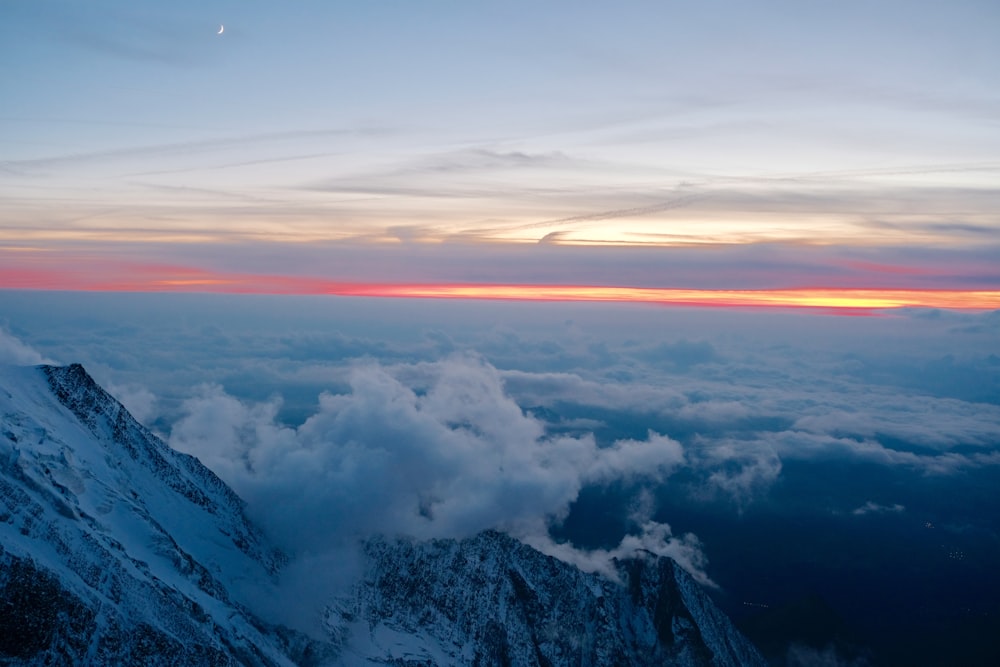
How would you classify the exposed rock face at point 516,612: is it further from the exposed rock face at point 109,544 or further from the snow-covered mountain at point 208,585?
the exposed rock face at point 109,544

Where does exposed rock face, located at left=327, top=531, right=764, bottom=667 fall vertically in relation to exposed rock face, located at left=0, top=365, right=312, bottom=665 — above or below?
below

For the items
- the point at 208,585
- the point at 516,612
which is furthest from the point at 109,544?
the point at 516,612

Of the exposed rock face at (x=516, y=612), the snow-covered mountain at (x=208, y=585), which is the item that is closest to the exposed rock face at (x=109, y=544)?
the snow-covered mountain at (x=208, y=585)

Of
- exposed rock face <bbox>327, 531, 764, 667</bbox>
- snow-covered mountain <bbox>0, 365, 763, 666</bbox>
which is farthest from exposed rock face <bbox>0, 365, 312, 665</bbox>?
exposed rock face <bbox>327, 531, 764, 667</bbox>

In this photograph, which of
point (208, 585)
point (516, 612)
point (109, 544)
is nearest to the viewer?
point (109, 544)

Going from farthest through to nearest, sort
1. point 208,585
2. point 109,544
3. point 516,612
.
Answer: point 516,612 < point 208,585 < point 109,544

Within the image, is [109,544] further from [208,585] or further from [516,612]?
[516,612]

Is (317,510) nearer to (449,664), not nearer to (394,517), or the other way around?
(394,517)

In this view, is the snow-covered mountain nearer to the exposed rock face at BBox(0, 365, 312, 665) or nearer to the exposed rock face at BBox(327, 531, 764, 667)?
the exposed rock face at BBox(0, 365, 312, 665)
